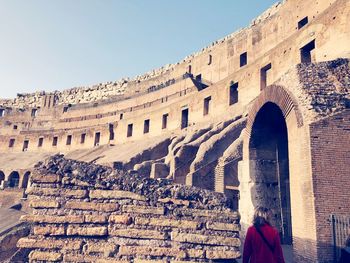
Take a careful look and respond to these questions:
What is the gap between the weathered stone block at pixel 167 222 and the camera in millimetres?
4082

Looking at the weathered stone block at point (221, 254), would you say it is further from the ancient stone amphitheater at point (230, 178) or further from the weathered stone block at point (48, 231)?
the weathered stone block at point (48, 231)

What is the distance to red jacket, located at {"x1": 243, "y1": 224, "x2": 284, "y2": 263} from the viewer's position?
3.56 metres

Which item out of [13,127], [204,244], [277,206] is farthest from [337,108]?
[13,127]

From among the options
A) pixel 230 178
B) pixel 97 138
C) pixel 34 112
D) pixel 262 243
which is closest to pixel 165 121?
pixel 97 138

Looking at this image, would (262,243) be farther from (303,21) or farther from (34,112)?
(34,112)

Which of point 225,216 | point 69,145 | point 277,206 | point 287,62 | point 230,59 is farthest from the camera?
point 69,145

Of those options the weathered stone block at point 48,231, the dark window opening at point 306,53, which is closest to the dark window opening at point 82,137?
the dark window opening at point 306,53

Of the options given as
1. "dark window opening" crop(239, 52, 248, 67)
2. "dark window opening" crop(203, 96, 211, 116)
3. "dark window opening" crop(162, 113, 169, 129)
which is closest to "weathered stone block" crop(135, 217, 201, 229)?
"dark window opening" crop(203, 96, 211, 116)

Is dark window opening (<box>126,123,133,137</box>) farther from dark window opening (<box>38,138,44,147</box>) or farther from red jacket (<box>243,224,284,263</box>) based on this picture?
red jacket (<box>243,224,284,263</box>)

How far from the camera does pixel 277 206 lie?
30.3 ft

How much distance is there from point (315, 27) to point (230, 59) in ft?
40.1

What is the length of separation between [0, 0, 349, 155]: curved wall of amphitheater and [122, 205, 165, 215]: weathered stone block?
10388mm

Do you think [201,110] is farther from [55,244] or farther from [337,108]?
[55,244]

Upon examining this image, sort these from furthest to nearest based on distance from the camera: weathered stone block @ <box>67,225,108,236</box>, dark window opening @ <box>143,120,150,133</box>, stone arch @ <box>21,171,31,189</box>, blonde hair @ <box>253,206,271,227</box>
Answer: stone arch @ <box>21,171,31,189</box>, dark window opening @ <box>143,120,150,133</box>, weathered stone block @ <box>67,225,108,236</box>, blonde hair @ <box>253,206,271,227</box>
